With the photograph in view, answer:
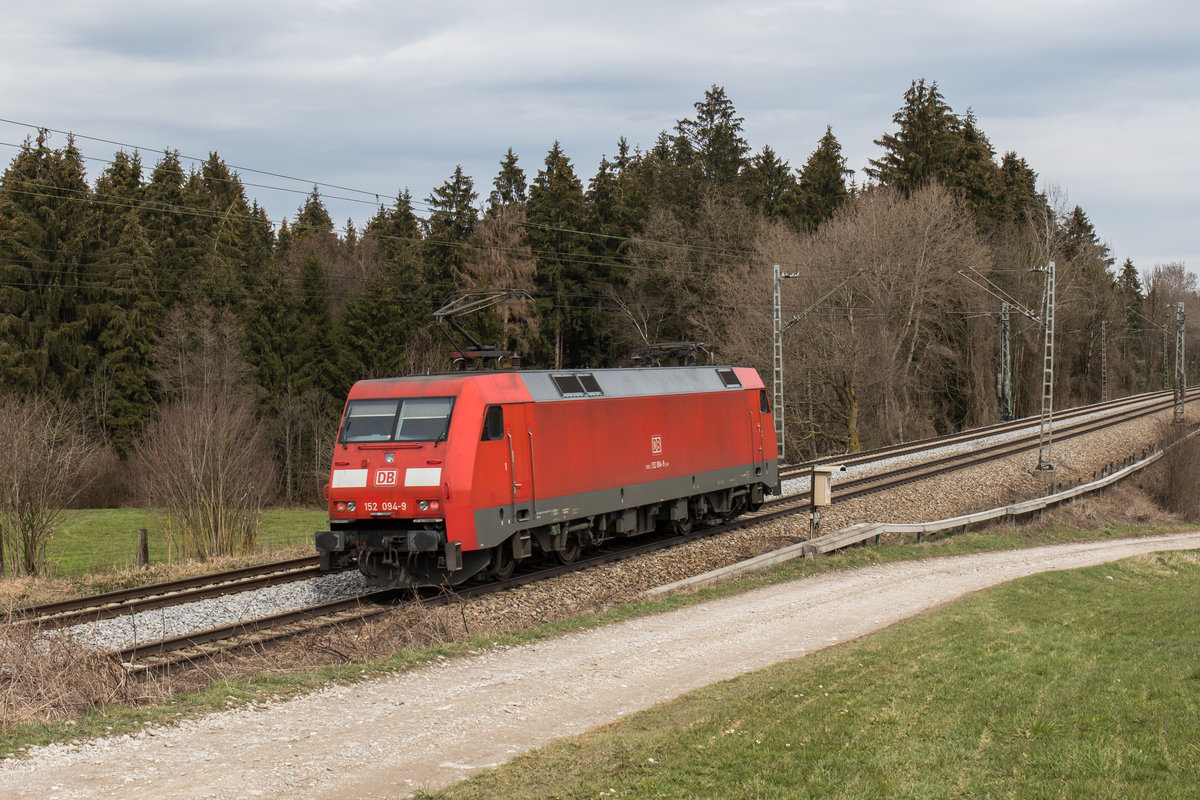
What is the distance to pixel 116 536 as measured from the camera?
109 ft

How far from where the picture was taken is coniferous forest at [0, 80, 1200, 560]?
47625 millimetres

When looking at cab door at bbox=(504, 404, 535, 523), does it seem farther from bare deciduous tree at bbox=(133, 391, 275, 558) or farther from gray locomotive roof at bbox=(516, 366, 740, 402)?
bare deciduous tree at bbox=(133, 391, 275, 558)

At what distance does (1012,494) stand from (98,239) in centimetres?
4582

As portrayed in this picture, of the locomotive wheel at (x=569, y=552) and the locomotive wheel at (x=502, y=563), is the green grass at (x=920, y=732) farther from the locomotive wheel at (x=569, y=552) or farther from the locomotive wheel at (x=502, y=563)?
the locomotive wheel at (x=569, y=552)

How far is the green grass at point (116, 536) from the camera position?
26.2 metres

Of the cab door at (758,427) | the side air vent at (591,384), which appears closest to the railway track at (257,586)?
the cab door at (758,427)

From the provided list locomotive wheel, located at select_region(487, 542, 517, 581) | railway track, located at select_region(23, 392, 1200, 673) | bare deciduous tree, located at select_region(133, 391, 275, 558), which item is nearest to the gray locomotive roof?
locomotive wheel, located at select_region(487, 542, 517, 581)

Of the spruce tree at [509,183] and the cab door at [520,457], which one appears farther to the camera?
the spruce tree at [509,183]

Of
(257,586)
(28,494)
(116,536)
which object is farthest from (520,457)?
(116,536)

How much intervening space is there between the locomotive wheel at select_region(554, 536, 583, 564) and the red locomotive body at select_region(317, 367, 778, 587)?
5 cm

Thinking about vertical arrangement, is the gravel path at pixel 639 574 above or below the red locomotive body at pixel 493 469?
below

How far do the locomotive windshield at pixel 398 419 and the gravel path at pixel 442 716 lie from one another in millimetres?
4195

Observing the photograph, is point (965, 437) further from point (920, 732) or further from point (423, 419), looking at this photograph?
point (920, 732)

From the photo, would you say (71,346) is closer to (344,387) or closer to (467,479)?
(344,387)
